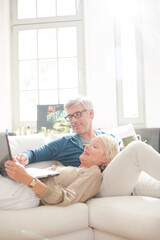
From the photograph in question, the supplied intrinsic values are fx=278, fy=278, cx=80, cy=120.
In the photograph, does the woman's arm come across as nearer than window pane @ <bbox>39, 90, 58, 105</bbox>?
Yes

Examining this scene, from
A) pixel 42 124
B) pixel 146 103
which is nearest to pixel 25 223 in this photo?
pixel 42 124

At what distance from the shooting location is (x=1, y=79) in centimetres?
403

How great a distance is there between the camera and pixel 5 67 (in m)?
4.04

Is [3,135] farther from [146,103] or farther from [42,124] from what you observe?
[146,103]

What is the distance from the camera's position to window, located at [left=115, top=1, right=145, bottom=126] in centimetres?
389

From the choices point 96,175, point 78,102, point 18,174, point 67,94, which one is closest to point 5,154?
point 18,174

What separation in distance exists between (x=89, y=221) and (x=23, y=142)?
94 centimetres

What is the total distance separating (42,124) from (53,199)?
1994 millimetres

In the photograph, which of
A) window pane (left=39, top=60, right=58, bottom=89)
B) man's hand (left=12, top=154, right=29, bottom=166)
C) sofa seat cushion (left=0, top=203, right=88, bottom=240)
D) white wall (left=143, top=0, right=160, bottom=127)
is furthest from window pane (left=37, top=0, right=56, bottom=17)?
sofa seat cushion (left=0, top=203, right=88, bottom=240)

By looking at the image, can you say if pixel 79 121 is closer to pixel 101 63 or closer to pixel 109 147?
pixel 109 147

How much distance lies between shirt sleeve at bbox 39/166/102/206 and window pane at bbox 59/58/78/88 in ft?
8.10

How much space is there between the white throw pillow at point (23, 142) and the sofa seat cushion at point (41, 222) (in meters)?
0.78

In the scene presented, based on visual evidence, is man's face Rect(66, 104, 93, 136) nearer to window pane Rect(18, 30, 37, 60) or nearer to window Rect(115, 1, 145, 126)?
window Rect(115, 1, 145, 126)

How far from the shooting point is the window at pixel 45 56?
4.06m
